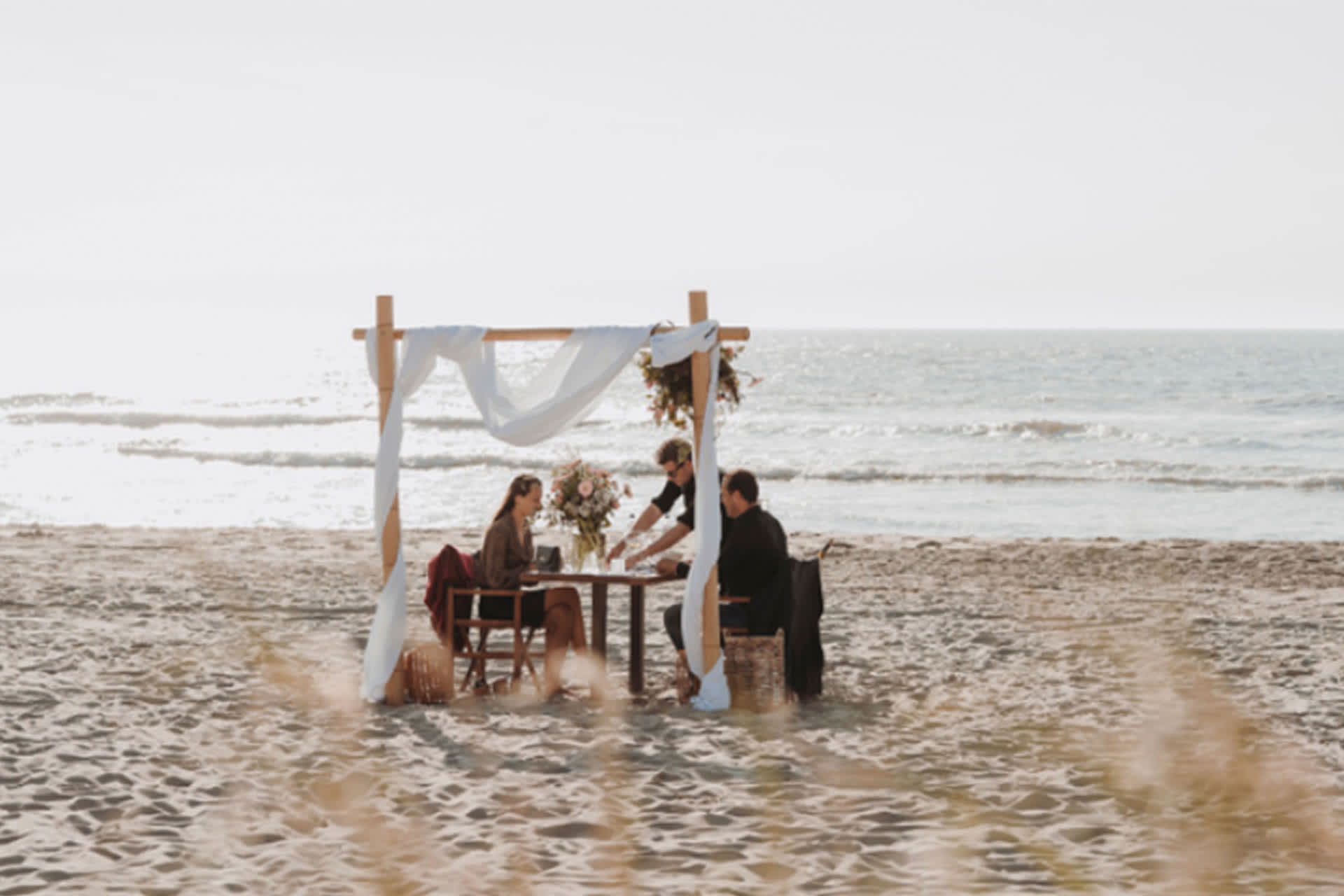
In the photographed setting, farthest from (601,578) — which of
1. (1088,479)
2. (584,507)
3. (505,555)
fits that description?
(1088,479)

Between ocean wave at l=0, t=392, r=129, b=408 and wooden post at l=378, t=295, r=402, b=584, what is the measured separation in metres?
42.9

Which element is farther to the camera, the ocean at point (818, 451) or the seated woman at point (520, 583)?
the ocean at point (818, 451)

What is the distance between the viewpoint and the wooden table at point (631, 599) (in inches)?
305

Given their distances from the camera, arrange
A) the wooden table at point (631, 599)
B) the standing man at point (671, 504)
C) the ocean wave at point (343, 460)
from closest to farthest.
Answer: the wooden table at point (631, 599)
the standing man at point (671, 504)
the ocean wave at point (343, 460)

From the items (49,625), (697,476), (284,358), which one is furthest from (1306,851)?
(284,358)

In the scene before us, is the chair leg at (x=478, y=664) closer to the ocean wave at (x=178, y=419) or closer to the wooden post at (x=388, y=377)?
the wooden post at (x=388, y=377)

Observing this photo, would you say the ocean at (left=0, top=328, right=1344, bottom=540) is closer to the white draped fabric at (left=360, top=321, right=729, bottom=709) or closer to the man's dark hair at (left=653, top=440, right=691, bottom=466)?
the man's dark hair at (left=653, top=440, right=691, bottom=466)

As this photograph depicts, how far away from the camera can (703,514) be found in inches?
292

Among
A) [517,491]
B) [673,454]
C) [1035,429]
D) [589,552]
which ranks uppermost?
[673,454]

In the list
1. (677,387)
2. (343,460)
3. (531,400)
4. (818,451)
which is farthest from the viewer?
(818,451)

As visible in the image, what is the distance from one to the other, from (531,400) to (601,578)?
0.99m

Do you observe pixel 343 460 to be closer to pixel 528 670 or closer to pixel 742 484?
pixel 528 670

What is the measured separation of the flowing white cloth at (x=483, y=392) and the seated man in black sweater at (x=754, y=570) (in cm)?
41

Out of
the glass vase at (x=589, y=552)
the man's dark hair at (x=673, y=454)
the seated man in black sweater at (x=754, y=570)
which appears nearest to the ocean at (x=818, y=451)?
the man's dark hair at (x=673, y=454)
